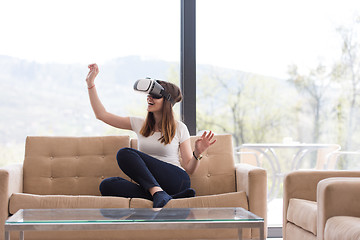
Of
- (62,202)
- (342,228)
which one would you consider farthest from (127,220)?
(62,202)

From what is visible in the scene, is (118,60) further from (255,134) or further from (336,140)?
(336,140)

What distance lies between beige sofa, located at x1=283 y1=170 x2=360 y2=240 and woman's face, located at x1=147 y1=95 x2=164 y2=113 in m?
0.93

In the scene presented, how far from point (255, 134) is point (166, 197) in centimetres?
153

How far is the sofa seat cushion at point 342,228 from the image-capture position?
181cm

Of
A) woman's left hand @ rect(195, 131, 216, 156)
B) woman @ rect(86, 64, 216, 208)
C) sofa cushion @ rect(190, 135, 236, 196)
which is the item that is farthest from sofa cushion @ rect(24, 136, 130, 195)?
woman's left hand @ rect(195, 131, 216, 156)

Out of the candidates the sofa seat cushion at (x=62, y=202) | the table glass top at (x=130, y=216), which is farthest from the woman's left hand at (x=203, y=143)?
the table glass top at (x=130, y=216)

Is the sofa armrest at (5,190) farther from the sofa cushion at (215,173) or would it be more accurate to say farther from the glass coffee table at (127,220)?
the sofa cushion at (215,173)

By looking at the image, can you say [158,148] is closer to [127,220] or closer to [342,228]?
[127,220]

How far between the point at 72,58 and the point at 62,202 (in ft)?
4.71

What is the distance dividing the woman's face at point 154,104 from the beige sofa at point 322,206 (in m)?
0.93

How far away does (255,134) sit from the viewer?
4020 millimetres

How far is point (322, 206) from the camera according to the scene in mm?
2170

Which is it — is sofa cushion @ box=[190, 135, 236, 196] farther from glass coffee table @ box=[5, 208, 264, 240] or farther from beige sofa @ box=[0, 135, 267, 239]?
glass coffee table @ box=[5, 208, 264, 240]

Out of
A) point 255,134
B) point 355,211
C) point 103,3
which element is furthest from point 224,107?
point 355,211
